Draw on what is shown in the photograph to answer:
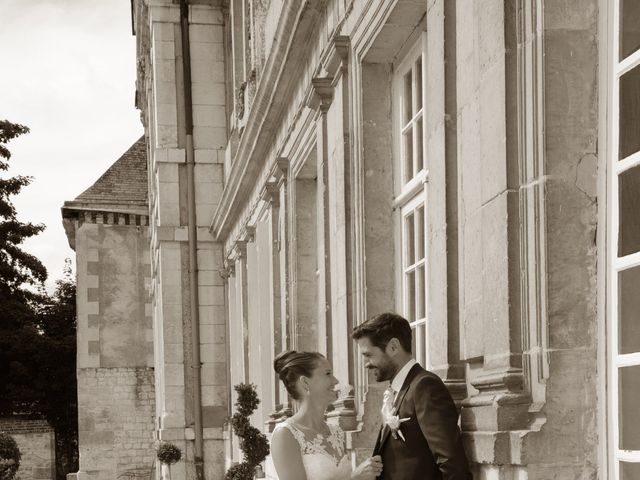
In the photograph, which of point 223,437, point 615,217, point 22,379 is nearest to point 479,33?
point 615,217

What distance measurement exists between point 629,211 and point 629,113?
0.31 meters

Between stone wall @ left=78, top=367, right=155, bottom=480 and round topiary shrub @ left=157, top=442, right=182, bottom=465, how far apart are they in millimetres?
12314

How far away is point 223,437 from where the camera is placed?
60.9 ft

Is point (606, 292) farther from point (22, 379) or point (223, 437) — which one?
point (22, 379)

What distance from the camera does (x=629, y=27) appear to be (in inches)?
153

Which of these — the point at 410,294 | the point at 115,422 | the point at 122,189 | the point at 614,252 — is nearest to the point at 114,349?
the point at 115,422

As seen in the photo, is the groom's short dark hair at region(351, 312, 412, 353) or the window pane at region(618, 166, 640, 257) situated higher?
the window pane at region(618, 166, 640, 257)

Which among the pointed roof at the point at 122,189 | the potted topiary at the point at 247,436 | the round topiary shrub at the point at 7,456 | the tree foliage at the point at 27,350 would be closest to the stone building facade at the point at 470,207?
the potted topiary at the point at 247,436

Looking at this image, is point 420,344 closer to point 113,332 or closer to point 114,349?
point 114,349

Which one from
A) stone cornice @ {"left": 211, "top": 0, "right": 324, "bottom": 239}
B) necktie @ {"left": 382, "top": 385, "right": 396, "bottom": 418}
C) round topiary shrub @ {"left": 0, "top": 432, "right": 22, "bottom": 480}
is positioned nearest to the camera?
necktie @ {"left": 382, "top": 385, "right": 396, "bottom": 418}

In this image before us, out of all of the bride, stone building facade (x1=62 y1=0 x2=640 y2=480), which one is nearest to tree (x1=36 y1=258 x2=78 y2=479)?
stone building facade (x1=62 y1=0 x2=640 y2=480)

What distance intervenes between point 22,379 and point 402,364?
34318mm

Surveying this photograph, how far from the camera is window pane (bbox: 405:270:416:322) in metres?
6.65

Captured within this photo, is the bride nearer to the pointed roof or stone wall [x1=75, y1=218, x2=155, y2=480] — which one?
stone wall [x1=75, y1=218, x2=155, y2=480]
